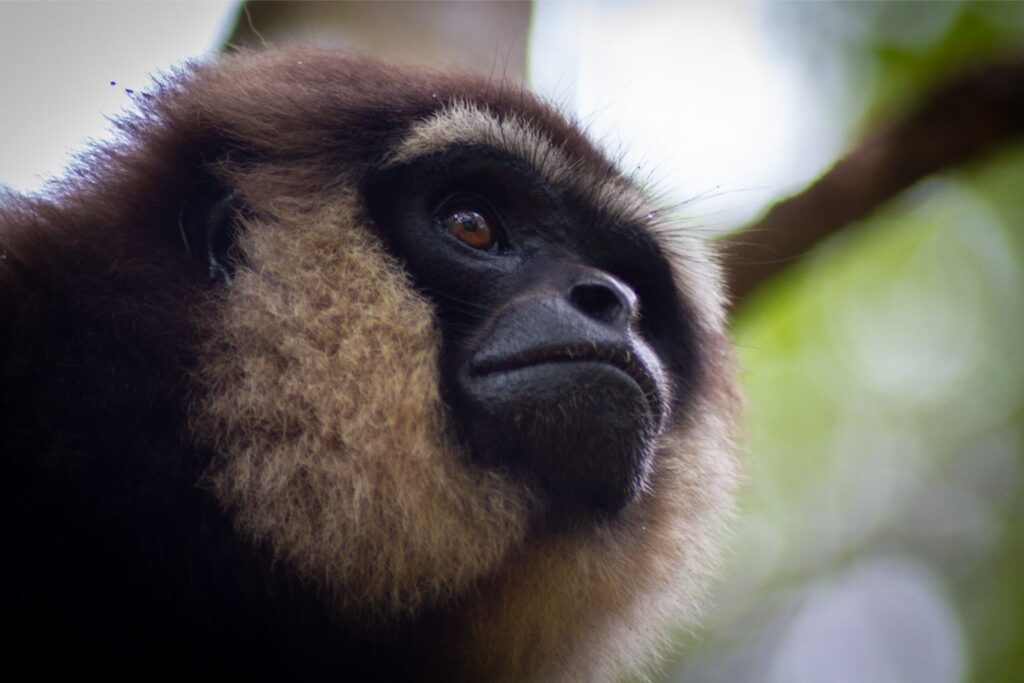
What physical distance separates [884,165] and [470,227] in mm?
2910

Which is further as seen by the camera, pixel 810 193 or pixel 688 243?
pixel 810 193

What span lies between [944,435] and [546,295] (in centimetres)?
1063

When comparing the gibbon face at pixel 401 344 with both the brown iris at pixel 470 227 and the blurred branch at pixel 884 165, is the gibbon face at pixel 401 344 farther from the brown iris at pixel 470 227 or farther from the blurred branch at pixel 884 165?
the blurred branch at pixel 884 165

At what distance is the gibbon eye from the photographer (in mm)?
3139

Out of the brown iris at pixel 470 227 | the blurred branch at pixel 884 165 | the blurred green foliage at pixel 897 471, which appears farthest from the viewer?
the blurred green foliage at pixel 897 471

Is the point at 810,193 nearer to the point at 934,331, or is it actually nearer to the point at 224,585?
the point at 224,585

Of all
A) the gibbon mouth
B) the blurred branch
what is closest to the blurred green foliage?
the blurred branch

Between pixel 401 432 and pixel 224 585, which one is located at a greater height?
pixel 401 432

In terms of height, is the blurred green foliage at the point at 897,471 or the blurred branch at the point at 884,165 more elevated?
the blurred branch at the point at 884,165

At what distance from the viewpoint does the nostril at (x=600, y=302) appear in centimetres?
304

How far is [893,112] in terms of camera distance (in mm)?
5387

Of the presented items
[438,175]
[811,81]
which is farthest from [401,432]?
[811,81]

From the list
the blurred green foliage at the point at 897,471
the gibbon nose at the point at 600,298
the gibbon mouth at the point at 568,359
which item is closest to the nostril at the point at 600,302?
the gibbon nose at the point at 600,298

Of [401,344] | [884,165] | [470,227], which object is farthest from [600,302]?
[884,165]
